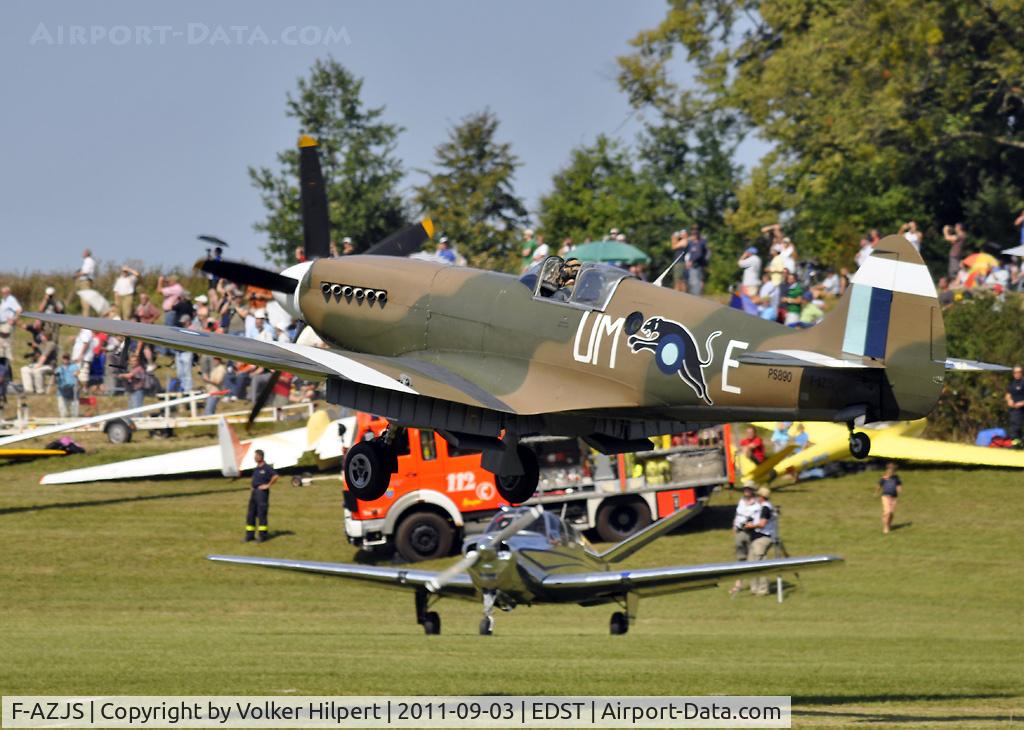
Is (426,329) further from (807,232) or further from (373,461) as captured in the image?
(807,232)

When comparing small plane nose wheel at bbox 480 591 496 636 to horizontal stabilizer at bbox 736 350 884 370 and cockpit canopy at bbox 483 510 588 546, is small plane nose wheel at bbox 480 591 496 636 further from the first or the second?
horizontal stabilizer at bbox 736 350 884 370

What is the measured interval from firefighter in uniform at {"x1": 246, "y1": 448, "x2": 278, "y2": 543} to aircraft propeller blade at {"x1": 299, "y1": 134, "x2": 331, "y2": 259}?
1272cm

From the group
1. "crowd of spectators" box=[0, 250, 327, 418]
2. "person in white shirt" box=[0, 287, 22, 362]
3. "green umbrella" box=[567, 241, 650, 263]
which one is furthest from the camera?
"person in white shirt" box=[0, 287, 22, 362]

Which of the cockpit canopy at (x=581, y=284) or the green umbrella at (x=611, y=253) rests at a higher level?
the green umbrella at (x=611, y=253)

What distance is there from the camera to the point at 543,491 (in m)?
33.4

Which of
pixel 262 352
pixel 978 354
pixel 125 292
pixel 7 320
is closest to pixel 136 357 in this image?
pixel 125 292

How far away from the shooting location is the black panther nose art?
1559 cm

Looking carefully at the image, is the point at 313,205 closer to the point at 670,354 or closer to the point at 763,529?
the point at 670,354

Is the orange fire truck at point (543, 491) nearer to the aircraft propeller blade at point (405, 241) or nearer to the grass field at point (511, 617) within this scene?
the grass field at point (511, 617)

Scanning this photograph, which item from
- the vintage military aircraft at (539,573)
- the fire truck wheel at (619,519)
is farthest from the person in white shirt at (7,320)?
the vintage military aircraft at (539,573)

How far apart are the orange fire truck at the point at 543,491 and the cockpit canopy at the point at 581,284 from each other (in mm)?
16280

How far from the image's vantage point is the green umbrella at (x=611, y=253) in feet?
Result: 126

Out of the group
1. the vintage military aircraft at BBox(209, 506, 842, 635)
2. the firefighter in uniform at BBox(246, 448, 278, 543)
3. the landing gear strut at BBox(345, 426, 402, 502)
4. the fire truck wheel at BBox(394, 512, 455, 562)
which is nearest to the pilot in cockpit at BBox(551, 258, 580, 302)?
the landing gear strut at BBox(345, 426, 402, 502)

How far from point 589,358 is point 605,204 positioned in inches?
1535
